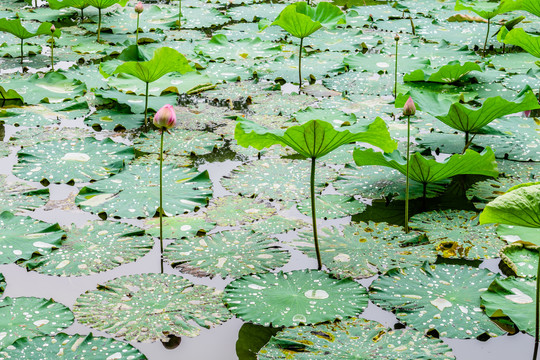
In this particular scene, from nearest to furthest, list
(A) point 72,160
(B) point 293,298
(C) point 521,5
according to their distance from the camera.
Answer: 1. (B) point 293,298
2. (A) point 72,160
3. (C) point 521,5

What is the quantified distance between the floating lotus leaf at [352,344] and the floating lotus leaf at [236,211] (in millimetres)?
799

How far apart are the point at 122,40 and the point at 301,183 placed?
285 centimetres

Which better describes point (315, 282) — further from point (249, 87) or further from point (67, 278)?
point (249, 87)

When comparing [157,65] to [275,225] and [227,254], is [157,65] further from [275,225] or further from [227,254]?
[227,254]

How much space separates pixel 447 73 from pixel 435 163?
162 centimetres

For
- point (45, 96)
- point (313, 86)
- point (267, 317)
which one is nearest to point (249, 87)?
point (313, 86)

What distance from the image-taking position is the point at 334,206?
9.44 ft

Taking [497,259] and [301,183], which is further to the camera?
[301,183]

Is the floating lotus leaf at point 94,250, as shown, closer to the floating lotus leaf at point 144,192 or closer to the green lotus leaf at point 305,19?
the floating lotus leaf at point 144,192

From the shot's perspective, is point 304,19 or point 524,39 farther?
point 304,19

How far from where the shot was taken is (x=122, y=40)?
5348mm

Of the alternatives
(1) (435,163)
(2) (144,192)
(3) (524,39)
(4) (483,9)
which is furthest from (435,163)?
(4) (483,9)

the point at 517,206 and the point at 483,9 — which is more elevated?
the point at 483,9

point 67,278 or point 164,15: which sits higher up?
point 164,15
